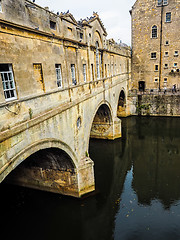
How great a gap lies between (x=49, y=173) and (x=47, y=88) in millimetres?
6302

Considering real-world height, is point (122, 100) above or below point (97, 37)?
below

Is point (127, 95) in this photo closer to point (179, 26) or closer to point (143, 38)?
point (143, 38)

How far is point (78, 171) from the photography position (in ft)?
37.5

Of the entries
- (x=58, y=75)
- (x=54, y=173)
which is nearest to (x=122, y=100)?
(x=54, y=173)

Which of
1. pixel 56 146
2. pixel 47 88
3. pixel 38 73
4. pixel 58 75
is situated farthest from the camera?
pixel 58 75

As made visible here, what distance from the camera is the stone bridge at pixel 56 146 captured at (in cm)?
618

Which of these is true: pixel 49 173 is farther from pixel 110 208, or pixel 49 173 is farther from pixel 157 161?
pixel 157 161

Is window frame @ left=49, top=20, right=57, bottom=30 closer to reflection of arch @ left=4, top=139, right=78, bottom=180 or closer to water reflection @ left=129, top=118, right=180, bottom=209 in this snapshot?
reflection of arch @ left=4, top=139, right=78, bottom=180

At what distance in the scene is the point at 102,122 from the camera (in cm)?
2077

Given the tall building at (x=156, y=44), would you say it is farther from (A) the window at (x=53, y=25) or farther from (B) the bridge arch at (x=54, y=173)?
(A) the window at (x=53, y=25)

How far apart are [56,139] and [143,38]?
87.7 feet

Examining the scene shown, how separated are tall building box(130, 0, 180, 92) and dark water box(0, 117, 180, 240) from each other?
16.9m

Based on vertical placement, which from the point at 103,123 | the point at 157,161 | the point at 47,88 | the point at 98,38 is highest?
the point at 98,38

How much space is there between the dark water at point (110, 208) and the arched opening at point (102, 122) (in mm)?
4543
